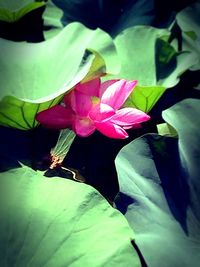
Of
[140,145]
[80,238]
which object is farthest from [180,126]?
[80,238]

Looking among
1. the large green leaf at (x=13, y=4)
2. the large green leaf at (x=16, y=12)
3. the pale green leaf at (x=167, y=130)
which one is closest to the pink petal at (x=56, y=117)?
the pale green leaf at (x=167, y=130)

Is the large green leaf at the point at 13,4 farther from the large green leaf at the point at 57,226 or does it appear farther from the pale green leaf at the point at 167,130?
the large green leaf at the point at 57,226

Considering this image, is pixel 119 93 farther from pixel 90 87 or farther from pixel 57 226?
pixel 57 226

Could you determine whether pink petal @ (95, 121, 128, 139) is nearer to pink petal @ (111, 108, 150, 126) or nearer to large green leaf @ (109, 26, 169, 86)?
pink petal @ (111, 108, 150, 126)

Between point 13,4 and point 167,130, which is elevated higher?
point 13,4

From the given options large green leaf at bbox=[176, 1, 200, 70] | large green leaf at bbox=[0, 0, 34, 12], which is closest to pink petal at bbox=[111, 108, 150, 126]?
large green leaf at bbox=[176, 1, 200, 70]

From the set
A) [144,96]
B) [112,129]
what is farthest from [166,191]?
[144,96]

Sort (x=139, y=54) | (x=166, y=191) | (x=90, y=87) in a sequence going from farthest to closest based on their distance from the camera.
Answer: (x=139, y=54), (x=90, y=87), (x=166, y=191)
